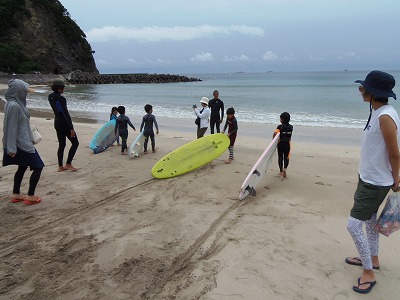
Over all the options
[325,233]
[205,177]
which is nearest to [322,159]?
[205,177]

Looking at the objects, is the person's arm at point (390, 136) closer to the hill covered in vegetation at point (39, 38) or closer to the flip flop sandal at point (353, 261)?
the flip flop sandal at point (353, 261)

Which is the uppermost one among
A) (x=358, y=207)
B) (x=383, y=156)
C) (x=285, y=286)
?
(x=383, y=156)

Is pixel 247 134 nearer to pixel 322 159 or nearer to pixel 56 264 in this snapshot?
pixel 322 159

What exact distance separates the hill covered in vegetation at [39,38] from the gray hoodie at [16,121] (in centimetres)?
5210

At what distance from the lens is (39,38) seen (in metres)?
56.4

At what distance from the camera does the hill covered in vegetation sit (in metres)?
51.2

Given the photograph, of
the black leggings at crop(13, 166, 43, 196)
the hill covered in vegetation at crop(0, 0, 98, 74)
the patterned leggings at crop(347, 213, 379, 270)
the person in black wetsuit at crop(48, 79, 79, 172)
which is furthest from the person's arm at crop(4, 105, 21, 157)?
Result: the hill covered in vegetation at crop(0, 0, 98, 74)

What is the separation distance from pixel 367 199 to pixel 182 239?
6.05 feet

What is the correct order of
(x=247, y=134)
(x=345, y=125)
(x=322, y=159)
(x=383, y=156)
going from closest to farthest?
1. (x=383, y=156)
2. (x=322, y=159)
3. (x=247, y=134)
4. (x=345, y=125)

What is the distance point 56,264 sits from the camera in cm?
306

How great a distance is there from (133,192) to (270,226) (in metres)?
2.15

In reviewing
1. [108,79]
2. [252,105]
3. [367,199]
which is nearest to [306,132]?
[367,199]

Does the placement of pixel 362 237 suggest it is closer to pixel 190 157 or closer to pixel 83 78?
pixel 190 157

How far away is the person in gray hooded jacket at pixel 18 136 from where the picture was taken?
4.07m
